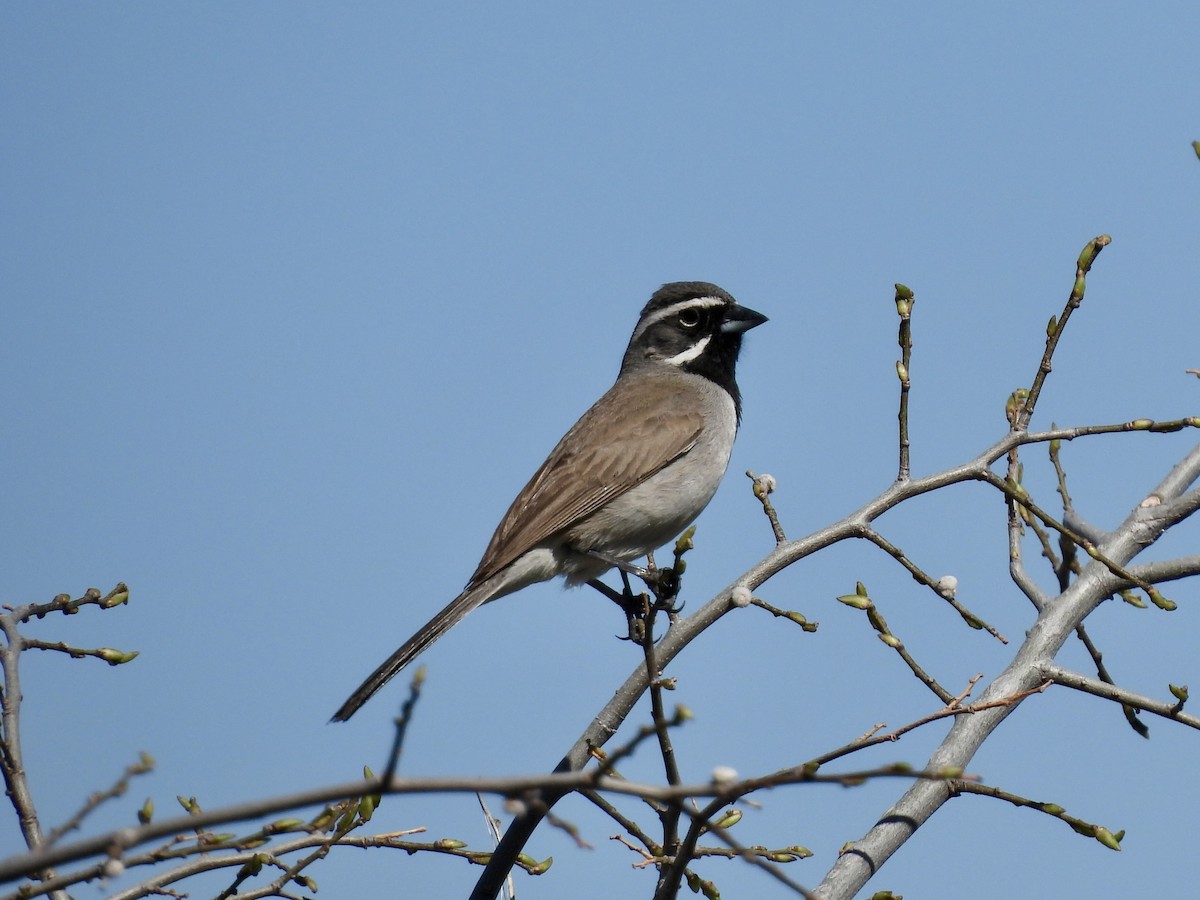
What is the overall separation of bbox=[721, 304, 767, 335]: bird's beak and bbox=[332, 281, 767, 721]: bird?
34 cm

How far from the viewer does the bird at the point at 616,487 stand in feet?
26.0

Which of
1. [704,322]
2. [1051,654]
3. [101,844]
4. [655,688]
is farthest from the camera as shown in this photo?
[704,322]

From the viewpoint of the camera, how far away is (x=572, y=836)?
3.11 metres

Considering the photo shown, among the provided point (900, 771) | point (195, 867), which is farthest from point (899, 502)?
point (195, 867)

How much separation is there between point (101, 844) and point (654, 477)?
6.28 meters

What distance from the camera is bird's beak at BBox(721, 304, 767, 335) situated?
995 cm

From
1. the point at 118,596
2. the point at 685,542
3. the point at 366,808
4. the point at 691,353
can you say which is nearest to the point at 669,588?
the point at 685,542

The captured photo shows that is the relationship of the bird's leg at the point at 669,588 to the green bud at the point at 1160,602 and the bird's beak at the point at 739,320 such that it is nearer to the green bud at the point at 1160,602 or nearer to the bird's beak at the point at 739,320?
the green bud at the point at 1160,602

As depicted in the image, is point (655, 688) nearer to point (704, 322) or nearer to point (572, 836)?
point (572, 836)

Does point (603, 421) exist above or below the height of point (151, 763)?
above

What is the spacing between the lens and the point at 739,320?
1002 cm

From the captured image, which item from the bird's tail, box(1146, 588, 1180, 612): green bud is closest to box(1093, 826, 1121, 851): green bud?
box(1146, 588, 1180, 612): green bud

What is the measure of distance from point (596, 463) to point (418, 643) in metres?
2.06

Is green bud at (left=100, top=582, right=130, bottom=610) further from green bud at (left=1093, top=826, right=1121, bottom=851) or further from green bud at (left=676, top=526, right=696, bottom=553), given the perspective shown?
green bud at (left=1093, top=826, right=1121, bottom=851)
